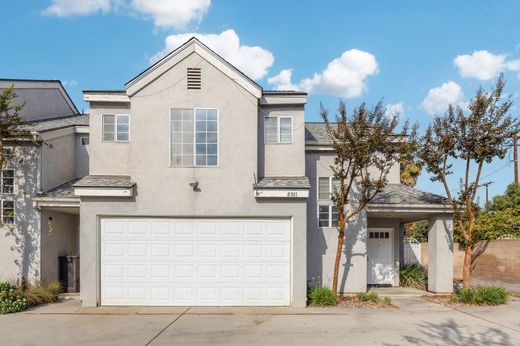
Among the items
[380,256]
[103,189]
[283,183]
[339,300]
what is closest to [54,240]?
[103,189]

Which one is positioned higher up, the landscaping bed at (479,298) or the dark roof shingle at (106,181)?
the dark roof shingle at (106,181)

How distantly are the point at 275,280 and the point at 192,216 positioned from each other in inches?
119

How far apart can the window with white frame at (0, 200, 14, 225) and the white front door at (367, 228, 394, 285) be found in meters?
12.7

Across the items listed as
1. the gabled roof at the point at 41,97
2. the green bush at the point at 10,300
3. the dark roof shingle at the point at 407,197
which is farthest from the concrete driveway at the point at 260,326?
the gabled roof at the point at 41,97

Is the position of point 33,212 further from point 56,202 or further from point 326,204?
point 326,204

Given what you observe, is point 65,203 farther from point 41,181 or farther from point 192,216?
point 192,216

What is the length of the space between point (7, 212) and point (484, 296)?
48.5 ft

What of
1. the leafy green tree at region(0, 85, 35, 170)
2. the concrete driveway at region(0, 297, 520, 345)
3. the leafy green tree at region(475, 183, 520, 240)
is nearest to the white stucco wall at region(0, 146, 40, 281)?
the leafy green tree at region(0, 85, 35, 170)

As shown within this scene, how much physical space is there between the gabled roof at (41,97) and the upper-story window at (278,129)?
9.61m

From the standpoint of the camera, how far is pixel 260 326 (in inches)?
399

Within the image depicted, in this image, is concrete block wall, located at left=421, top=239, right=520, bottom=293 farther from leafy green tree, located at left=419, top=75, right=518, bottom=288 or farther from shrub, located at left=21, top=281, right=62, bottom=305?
shrub, located at left=21, top=281, right=62, bottom=305

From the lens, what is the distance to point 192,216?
41.2 feet

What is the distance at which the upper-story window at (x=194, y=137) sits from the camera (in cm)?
1270

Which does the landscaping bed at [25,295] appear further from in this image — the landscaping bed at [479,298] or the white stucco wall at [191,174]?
the landscaping bed at [479,298]
